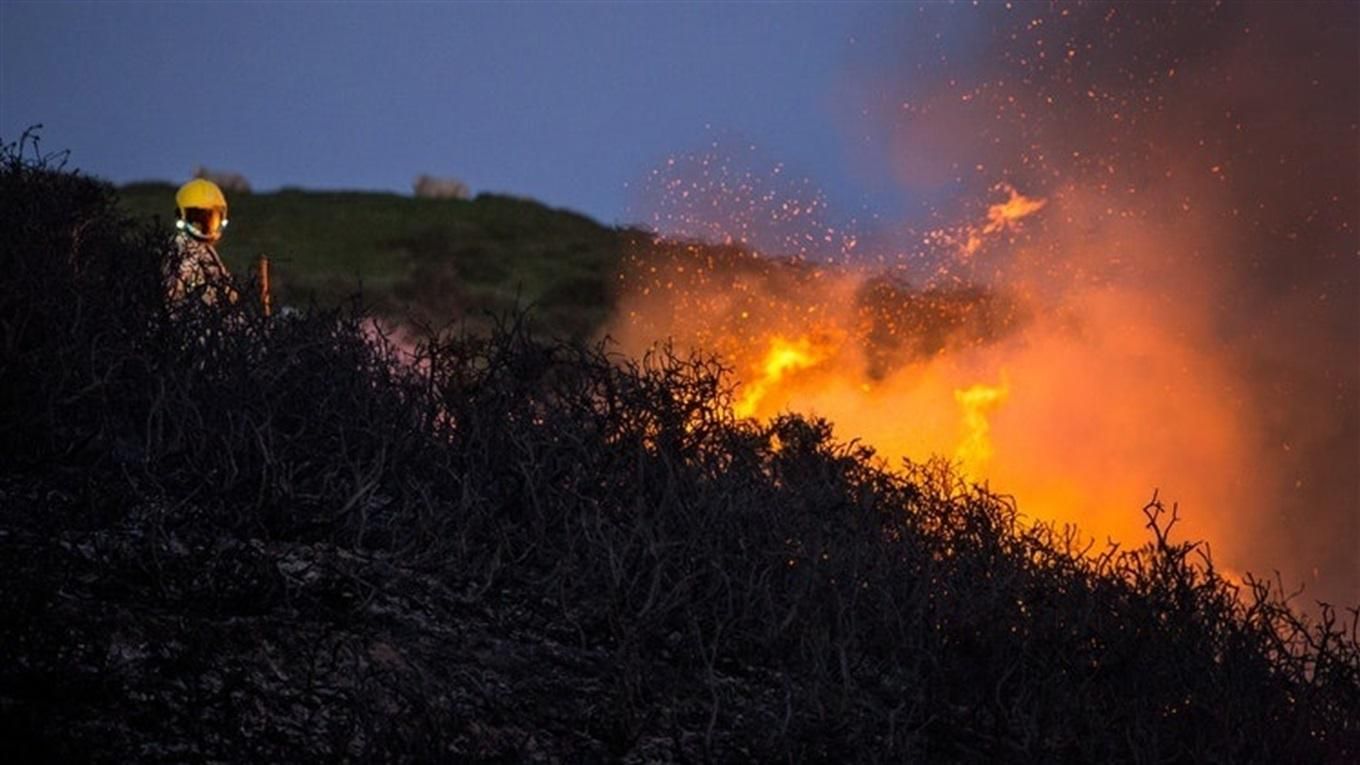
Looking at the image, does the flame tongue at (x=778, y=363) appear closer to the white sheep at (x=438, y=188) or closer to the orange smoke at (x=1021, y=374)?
the orange smoke at (x=1021, y=374)

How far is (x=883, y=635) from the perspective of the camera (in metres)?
7.07

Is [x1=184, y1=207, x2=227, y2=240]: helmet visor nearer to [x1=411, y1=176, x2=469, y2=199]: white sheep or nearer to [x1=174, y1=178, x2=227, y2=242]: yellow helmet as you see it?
[x1=174, y1=178, x2=227, y2=242]: yellow helmet

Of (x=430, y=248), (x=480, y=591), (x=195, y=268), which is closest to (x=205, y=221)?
(x=195, y=268)

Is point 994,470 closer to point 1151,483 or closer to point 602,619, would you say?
point 1151,483

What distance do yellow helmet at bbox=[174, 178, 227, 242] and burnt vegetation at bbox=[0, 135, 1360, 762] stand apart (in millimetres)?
4321

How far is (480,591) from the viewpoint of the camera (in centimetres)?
643

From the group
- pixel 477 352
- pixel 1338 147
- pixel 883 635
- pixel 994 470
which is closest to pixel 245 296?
pixel 477 352

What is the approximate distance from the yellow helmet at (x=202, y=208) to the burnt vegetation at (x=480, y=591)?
432 centimetres

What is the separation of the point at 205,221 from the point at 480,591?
780cm

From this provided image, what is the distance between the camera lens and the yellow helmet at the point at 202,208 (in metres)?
13.2

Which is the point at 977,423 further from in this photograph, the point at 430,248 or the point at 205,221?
the point at 430,248

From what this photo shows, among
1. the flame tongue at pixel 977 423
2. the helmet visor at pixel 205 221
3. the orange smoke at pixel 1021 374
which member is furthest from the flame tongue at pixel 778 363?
the helmet visor at pixel 205 221

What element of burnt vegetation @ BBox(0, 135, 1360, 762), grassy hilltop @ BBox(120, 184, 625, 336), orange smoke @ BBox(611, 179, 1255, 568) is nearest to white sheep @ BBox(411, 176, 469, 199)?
grassy hilltop @ BBox(120, 184, 625, 336)

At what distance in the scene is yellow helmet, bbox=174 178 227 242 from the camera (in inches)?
522
